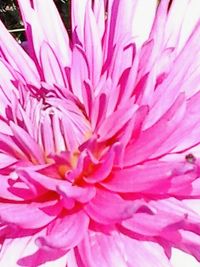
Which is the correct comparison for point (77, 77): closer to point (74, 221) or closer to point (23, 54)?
point (23, 54)

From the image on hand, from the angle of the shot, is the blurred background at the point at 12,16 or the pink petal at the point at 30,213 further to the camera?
the blurred background at the point at 12,16

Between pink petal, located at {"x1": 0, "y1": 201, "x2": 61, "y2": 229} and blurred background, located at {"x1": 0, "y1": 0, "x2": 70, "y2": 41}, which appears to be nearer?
pink petal, located at {"x1": 0, "y1": 201, "x2": 61, "y2": 229}

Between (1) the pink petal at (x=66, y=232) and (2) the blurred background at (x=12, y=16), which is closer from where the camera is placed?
(1) the pink petal at (x=66, y=232)

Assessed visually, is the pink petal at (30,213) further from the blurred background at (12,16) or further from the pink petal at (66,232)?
the blurred background at (12,16)

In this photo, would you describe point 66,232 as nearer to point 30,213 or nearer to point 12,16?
point 30,213

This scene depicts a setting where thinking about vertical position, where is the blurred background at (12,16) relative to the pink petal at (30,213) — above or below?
above

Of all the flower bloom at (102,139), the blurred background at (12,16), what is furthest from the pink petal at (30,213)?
the blurred background at (12,16)

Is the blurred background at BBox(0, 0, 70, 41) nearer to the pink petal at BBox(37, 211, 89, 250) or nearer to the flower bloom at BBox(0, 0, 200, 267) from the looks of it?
→ the flower bloom at BBox(0, 0, 200, 267)

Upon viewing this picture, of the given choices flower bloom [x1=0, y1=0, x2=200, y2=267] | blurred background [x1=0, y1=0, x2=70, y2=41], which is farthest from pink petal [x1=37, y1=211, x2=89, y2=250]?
blurred background [x1=0, y1=0, x2=70, y2=41]

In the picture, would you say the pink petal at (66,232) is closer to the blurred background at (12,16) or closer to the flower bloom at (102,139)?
the flower bloom at (102,139)
